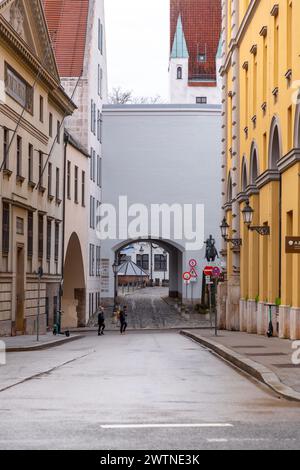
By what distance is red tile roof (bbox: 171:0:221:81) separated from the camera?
382 ft

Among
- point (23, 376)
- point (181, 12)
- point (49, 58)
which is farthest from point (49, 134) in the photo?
point (181, 12)

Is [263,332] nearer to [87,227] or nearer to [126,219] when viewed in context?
[87,227]

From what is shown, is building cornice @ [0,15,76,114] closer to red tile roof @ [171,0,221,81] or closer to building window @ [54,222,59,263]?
building window @ [54,222,59,263]

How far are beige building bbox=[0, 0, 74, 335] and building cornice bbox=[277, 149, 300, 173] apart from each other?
11644 mm

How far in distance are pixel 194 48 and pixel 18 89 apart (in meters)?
77.4

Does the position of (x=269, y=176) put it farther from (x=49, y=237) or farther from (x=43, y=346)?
(x=49, y=237)

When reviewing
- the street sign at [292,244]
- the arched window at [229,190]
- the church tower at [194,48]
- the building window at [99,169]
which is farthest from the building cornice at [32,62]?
the church tower at [194,48]

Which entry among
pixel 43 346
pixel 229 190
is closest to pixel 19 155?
pixel 229 190

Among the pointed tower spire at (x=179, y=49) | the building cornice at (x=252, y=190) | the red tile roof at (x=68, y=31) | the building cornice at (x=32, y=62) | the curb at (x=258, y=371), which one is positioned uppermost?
the pointed tower spire at (x=179, y=49)

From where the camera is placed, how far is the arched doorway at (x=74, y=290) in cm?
6059

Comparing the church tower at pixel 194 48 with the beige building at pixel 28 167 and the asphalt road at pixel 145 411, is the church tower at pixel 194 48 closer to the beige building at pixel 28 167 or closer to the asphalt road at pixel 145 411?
the beige building at pixel 28 167

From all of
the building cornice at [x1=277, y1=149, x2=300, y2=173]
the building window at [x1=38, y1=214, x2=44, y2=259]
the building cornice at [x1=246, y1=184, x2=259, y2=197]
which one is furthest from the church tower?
the building cornice at [x1=277, y1=149, x2=300, y2=173]

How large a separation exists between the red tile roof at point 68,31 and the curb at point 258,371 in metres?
39.3

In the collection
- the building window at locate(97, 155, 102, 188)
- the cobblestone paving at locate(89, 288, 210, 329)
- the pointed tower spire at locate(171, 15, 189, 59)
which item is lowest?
the cobblestone paving at locate(89, 288, 210, 329)
